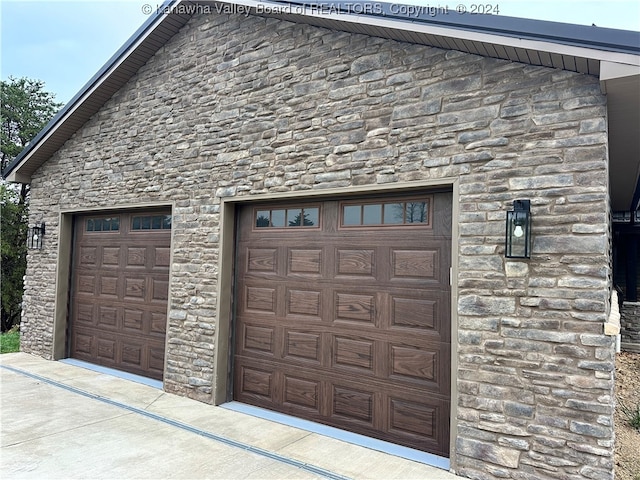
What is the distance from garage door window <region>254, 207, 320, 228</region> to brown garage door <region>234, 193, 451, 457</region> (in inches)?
0.5

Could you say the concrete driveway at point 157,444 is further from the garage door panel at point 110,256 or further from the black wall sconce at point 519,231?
the garage door panel at point 110,256

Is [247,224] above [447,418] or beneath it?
above

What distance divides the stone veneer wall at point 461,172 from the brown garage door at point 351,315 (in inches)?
13.0

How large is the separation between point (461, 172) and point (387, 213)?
876 millimetres

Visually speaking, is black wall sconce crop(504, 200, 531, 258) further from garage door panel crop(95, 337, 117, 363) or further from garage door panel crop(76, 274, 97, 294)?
garage door panel crop(76, 274, 97, 294)

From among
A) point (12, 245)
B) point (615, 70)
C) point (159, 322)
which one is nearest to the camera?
point (615, 70)

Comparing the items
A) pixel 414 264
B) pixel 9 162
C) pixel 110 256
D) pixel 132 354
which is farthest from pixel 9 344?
pixel 414 264

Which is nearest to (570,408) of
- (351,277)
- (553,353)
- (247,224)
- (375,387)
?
(553,353)

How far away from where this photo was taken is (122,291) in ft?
22.4

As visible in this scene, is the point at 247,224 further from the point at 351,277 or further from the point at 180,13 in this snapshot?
the point at 180,13

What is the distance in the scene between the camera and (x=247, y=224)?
5.45 meters

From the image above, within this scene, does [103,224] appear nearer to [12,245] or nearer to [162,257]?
[162,257]

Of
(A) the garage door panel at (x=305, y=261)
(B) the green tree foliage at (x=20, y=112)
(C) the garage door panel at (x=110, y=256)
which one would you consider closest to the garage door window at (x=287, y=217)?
(A) the garage door panel at (x=305, y=261)

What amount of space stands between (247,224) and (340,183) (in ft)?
4.98
